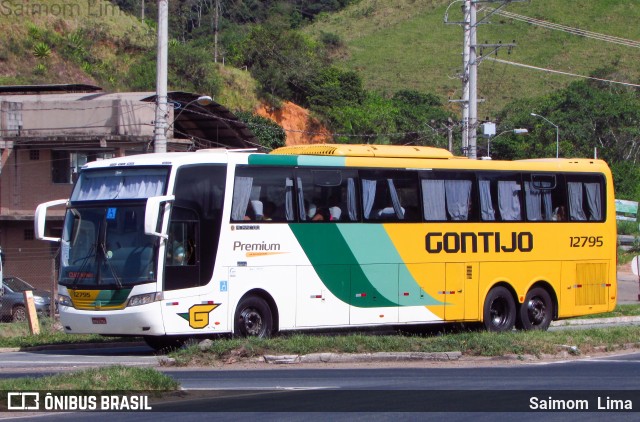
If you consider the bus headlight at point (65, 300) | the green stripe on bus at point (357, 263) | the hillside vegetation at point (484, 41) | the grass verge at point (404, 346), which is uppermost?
the hillside vegetation at point (484, 41)

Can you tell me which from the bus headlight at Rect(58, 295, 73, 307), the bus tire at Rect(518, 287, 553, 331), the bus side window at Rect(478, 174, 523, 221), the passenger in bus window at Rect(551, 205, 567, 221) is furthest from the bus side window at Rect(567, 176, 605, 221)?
the bus headlight at Rect(58, 295, 73, 307)

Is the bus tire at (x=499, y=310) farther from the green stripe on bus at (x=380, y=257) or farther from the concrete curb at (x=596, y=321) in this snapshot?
the concrete curb at (x=596, y=321)

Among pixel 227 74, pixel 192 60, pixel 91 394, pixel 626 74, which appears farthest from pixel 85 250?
pixel 626 74

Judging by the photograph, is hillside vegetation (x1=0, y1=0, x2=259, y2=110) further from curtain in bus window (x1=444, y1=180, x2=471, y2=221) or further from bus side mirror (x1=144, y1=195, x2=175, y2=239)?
bus side mirror (x1=144, y1=195, x2=175, y2=239)

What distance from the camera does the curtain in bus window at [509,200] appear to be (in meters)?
21.7

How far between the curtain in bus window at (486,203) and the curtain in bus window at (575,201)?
233cm

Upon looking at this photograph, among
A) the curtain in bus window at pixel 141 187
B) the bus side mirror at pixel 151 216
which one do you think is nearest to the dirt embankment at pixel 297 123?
the curtain in bus window at pixel 141 187

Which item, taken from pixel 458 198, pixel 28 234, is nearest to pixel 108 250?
pixel 458 198

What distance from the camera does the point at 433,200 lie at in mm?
20844

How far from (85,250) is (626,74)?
281 ft

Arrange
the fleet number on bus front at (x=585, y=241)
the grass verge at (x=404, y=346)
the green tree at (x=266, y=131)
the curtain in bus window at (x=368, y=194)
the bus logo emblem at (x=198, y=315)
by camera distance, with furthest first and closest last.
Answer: the green tree at (x=266, y=131) < the fleet number on bus front at (x=585, y=241) < the curtain in bus window at (x=368, y=194) < the bus logo emblem at (x=198, y=315) < the grass verge at (x=404, y=346)

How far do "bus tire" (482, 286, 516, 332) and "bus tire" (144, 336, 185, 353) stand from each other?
6.88 m

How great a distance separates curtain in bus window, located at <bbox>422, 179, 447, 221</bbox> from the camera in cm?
2073

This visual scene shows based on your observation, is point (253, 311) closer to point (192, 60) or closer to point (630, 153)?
point (192, 60)
